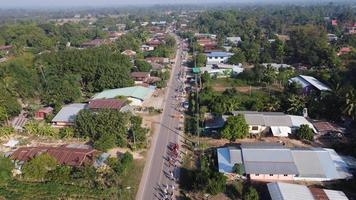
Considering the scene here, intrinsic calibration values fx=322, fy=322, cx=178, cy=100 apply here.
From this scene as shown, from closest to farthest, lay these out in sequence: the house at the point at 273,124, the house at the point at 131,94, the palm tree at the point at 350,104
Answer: the house at the point at 273,124 < the palm tree at the point at 350,104 < the house at the point at 131,94

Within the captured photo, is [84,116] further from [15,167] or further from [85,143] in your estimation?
[15,167]

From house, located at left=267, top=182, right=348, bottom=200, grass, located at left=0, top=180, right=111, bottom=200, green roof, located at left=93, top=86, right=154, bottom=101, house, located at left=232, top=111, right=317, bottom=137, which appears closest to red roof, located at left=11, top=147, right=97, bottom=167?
grass, located at left=0, top=180, right=111, bottom=200

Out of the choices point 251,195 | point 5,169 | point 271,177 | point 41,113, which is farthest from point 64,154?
point 271,177

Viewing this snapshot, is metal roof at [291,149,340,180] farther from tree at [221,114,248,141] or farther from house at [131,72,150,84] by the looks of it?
house at [131,72,150,84]

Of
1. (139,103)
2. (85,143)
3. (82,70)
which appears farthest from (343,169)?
(82,70)

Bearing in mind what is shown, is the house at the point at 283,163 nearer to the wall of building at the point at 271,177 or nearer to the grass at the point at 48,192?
the wall of building at the point at 271,177

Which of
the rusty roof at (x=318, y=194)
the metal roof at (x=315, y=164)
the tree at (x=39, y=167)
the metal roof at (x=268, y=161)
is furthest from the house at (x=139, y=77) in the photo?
the rusty roof at (x=318, y=194)
